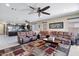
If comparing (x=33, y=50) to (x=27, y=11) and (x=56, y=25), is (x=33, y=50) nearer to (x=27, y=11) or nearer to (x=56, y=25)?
(x=56, y=25)

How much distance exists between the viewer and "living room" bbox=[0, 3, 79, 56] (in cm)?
210

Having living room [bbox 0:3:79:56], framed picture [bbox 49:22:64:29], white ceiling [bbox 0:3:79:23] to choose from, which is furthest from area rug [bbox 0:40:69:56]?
white ceiling [bbox 0:3:79:23]

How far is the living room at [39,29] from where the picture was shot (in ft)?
6.89

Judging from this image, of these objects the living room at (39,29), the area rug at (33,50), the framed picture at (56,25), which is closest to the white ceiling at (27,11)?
the living room at (39,29)

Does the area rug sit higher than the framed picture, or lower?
lower

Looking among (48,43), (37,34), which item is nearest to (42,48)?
(48,43)

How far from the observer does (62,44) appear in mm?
2184

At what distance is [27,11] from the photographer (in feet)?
7.05

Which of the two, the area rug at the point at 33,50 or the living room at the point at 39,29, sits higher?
the living room at the point at 39,29

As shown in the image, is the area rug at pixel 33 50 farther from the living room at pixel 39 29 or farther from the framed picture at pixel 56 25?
the framed picture at pixel 56 25

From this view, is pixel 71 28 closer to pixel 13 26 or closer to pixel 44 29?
pixel 44 29

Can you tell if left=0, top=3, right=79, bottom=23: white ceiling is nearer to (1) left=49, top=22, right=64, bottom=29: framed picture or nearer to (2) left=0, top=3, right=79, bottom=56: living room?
(2) left=0, top=3, right=79, bottom=56: living room

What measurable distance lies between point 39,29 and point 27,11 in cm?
51

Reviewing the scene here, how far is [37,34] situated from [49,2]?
799 millimetres
